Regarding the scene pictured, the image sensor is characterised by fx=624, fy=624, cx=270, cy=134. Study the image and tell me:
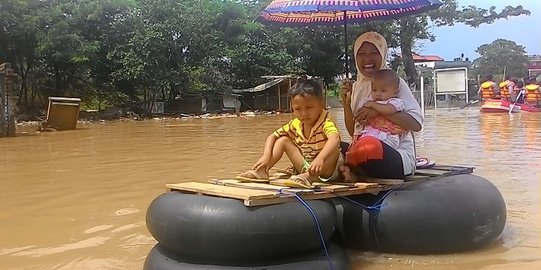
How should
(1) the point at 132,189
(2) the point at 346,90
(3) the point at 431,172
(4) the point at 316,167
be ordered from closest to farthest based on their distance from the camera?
(4) the point at 316,167, (3) the point at 431,172, (2) the point at 346,90, (1) the point at 132,189

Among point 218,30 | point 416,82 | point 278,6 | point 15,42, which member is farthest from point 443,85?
point 278,6

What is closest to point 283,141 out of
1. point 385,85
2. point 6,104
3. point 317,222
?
point 385,85

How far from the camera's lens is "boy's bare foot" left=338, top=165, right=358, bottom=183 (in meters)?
4.36

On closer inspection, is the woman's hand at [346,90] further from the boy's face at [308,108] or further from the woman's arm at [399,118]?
the boy's face at [308,108]

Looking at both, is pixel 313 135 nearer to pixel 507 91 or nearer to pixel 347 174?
pixel 347 174

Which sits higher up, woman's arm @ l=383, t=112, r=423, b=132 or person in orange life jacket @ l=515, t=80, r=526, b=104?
woman's arm @ l=383, t=112, r=423, b=132

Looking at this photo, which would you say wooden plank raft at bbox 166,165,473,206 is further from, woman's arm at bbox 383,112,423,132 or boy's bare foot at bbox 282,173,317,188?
woman's arm at bbox 383,112,423,132

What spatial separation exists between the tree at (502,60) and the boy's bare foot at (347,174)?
47078 mm

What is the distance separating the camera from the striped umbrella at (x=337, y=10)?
461 centimetres

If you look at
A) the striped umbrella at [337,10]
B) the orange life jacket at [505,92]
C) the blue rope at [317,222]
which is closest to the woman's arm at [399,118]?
the striped umbrella at [337,10]

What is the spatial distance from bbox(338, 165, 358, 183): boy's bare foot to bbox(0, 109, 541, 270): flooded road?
506mm

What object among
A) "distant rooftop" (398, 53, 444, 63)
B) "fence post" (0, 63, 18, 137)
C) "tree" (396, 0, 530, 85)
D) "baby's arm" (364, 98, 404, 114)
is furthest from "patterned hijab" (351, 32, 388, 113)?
"distant rooftop" (398, 53, 444, 63)

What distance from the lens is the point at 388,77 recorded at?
14.6 feet

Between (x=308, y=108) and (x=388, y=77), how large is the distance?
632 millimetres
